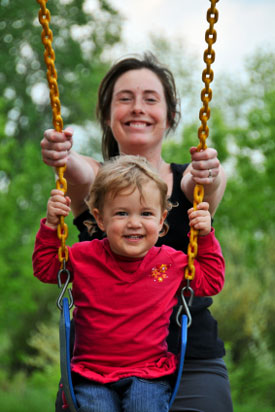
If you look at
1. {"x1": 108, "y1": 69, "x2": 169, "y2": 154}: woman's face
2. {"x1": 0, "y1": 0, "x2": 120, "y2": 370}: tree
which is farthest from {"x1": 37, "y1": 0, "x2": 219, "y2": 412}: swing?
{"x1": 0, "y1": 0, "x2": 120, "y2": 370}: tree

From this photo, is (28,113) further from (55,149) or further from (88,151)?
(55,149)

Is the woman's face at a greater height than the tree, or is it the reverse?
the tree

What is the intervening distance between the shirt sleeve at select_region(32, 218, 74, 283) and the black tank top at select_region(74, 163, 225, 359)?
2.01 feet

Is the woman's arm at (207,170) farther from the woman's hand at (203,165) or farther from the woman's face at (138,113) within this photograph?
the woman's face at (138,113)

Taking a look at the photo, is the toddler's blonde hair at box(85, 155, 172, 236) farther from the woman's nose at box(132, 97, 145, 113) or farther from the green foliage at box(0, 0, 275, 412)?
the green foliage at box(0, 0, 275, 412)

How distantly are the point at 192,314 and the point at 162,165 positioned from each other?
33.0 inches

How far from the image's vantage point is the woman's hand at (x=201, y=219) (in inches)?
100

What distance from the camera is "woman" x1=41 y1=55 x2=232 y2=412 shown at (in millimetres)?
2682

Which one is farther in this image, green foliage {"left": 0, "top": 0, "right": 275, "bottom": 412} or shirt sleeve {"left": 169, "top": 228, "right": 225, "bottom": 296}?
green foliage {"left": 0, "top": 0, "right": 275, "bottom": 412}

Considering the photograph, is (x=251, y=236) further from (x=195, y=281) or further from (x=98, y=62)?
(x=195, y=281)

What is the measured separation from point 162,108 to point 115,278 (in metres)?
1.20

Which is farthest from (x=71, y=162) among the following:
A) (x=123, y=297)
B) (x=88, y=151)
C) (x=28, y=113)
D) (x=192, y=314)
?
(x=88, y=151)

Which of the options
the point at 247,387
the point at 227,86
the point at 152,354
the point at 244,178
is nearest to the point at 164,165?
the point at 152,354

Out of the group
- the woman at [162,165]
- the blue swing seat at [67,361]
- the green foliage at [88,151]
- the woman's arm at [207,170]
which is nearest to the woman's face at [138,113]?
the woman at [162,165]
